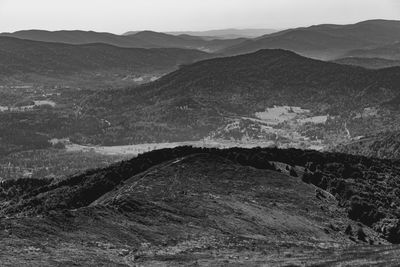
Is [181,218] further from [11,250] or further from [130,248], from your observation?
[11,250]

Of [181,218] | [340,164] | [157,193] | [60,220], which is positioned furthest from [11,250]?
[340,164]

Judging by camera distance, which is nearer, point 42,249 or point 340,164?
point 42,249

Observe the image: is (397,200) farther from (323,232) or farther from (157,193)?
(157,193)

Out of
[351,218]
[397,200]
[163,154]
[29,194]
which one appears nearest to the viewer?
[351,218]

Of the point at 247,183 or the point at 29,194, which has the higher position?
the point at 247,183

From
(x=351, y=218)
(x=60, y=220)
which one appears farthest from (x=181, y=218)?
(x=351, y=218)

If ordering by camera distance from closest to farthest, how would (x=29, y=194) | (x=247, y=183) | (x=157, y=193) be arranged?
(x=157, y=193) → (x=247, y=183) → (x=29, y=194)
